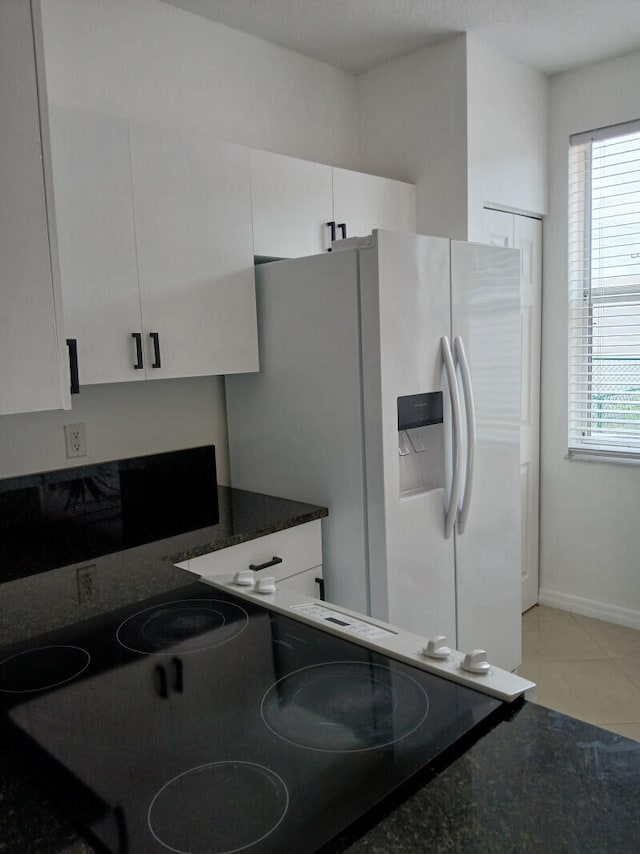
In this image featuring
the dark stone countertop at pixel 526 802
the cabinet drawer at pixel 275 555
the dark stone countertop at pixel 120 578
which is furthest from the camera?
the cabinet drawer at pixel 275 555

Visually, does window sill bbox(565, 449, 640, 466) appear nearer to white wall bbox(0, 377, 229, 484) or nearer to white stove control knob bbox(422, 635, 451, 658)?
white wall bbox(0, 377, 229, 484)

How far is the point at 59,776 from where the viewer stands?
82 cm

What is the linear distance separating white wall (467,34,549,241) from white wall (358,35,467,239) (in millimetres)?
→ 47

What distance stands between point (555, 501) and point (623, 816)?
2.97m

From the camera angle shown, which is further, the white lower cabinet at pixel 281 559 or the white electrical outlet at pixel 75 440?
the white electrical outlet at pixel 75 440

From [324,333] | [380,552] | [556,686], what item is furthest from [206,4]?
[556,686]

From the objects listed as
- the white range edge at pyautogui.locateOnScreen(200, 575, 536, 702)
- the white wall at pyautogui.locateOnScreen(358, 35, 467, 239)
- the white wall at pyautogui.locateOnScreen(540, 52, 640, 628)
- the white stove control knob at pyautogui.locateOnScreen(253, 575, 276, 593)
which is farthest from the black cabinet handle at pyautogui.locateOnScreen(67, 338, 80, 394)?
the white wall at pyautogui.locateOnScreen(540, 52, 640, 628)

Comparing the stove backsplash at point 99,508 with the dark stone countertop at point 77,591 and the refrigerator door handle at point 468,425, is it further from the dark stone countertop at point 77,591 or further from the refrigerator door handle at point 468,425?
the refrigerator door handle at point 468,425

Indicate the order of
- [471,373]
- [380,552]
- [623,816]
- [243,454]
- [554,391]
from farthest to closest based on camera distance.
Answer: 1. [554,391]
2. [243,454]
3. [471,373]
4. [380,552]
5. [623,816]

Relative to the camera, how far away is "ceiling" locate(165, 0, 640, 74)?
8.32 feet

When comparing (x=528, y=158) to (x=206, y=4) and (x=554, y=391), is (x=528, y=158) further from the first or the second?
(x=206, y=4)

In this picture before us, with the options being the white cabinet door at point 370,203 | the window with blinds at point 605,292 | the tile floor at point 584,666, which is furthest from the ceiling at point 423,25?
the tile floor at point 584,666

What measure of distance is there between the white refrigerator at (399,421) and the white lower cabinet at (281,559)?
61 millimetres

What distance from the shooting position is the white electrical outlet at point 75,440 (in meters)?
2.28
